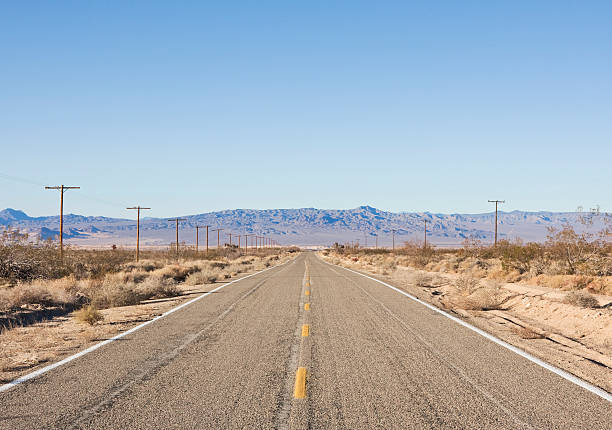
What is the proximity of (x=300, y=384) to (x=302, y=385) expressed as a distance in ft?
0.16

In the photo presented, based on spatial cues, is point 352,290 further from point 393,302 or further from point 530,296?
point 530,296

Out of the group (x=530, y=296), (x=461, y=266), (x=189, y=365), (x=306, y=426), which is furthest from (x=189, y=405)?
(x=461, y=266)

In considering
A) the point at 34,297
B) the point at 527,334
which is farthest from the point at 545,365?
the point at 34,297

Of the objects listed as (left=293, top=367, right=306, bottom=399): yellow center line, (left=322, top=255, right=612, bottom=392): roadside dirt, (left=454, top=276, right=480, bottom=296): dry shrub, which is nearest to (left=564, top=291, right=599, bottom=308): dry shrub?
(left=322, top=255, right=612, bottom=392): roadside dirt

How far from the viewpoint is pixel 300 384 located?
696 cm

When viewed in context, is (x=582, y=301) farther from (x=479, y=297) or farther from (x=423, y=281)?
(x=423, y=281)

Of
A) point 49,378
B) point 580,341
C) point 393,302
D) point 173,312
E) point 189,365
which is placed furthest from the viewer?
point 393,302

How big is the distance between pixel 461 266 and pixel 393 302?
22.6m

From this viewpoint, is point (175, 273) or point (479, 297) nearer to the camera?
point (479, 297)

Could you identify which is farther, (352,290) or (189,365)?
(352,290)

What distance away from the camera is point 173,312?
14.6 m

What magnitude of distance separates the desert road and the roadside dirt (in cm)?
71

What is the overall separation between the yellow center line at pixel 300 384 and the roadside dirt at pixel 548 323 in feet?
12.6

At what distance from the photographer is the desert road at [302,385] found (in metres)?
5.67
